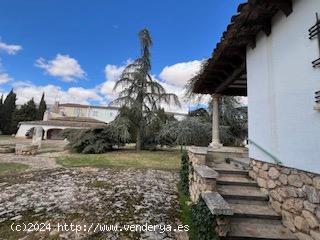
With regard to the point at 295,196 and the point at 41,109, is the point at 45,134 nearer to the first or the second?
the point at 41,109

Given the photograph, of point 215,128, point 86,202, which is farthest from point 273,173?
point 86,202

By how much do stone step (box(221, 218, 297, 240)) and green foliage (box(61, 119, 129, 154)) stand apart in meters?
10.5

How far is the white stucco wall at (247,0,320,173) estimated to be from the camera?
2.04 meters

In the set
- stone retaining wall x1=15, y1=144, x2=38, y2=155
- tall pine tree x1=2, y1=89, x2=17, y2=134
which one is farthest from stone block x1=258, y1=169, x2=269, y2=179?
tall pine tree x1=2, y1=89, x2=17, y2=134

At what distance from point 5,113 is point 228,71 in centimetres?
3936

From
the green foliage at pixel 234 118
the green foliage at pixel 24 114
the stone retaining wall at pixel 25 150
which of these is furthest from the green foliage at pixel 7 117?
the green foliage at pixel 234 118

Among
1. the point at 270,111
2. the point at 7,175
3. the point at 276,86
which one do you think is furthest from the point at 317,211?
the point at 7,175

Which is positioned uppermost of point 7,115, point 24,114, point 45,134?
point 24,114

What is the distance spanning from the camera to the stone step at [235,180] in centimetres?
321

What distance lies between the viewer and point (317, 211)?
1917 millimetres

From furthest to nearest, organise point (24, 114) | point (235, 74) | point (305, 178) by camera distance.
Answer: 1. point (24, 114)
2. point (235, 74)
3. point (305, 178)

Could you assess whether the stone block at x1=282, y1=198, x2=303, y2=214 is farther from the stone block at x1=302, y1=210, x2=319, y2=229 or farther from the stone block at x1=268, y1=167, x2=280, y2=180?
the stone block at x1=268, y1=167, x2=280, y2=180

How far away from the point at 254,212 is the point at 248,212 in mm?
88

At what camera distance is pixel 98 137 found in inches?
520
